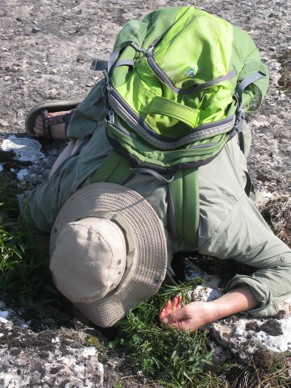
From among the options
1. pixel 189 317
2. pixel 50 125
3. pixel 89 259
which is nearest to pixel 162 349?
pixel 189 317

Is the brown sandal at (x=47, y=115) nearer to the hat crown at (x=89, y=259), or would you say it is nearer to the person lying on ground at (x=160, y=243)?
the person lying on ground at (x=160, y=243)

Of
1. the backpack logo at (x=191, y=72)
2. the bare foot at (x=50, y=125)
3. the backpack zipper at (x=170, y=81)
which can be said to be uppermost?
the backpack logo at (x=191, y=72)

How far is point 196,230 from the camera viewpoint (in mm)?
3016

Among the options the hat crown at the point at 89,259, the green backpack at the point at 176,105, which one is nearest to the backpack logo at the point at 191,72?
the green backpack at the point at 176,105

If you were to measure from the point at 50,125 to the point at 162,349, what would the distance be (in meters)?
1.67

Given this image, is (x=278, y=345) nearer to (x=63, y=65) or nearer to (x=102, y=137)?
(x=102, y=137)

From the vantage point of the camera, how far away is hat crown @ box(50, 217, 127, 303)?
2707 mm

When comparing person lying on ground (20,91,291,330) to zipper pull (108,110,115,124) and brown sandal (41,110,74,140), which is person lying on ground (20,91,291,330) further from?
brown sandal (41,110,74,140)

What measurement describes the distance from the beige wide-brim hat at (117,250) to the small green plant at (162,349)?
107mm

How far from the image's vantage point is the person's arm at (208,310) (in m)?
3.05

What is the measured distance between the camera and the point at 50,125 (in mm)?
3990

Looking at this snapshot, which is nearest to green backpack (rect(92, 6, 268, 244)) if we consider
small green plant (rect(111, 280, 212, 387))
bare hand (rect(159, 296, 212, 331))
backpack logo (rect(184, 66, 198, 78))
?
backpack logo (rect(184, 66, 198, 78))

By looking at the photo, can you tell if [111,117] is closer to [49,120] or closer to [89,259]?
[89,259]

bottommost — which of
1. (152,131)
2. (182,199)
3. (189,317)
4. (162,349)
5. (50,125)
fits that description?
(162,349)
